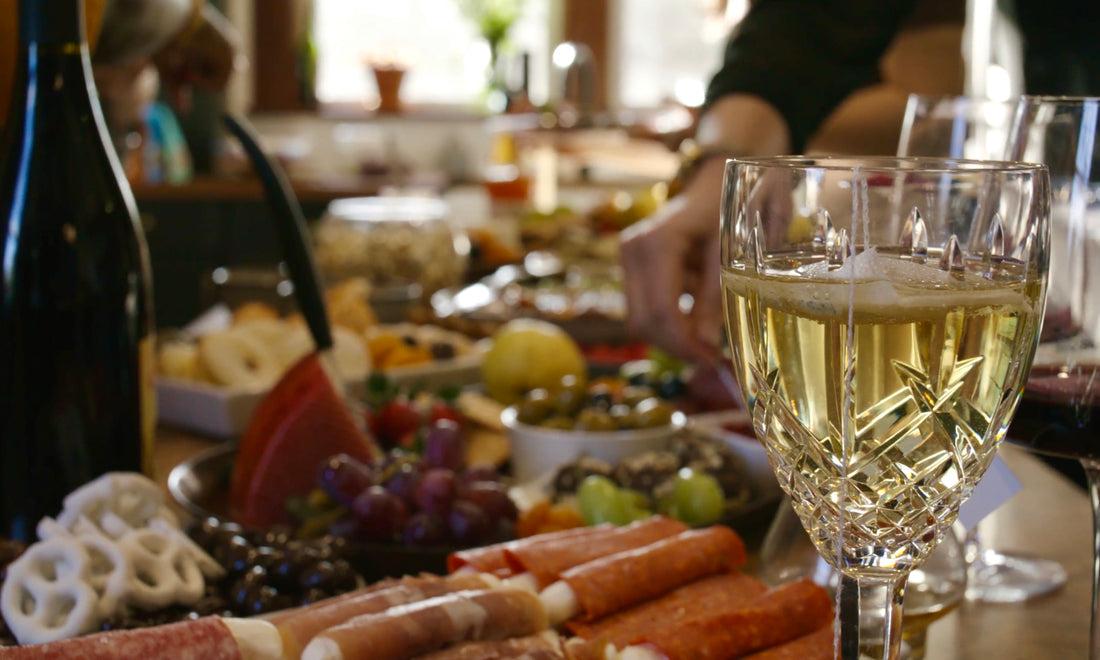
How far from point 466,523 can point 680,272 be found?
516 millimetres

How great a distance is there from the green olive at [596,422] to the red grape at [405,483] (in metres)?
0.25

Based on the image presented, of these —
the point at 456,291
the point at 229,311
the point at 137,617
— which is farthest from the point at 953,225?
the point at 456,291

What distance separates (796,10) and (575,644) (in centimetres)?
106

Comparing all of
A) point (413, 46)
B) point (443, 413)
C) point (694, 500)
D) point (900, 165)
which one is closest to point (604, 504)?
point (694, 500)

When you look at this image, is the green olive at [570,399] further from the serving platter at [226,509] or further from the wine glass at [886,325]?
the wine glass at [886,325]

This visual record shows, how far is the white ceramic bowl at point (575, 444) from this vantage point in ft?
3.64

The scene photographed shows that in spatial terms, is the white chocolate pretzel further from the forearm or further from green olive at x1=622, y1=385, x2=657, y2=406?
the forearm

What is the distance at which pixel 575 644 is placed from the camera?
0.61 meters

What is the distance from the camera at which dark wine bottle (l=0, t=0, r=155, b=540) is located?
2.72ft

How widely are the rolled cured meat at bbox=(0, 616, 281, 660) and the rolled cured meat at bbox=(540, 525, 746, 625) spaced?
177 millimetres

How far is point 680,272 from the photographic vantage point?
4.18 feet

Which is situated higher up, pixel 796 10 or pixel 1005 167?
pixel 796 10

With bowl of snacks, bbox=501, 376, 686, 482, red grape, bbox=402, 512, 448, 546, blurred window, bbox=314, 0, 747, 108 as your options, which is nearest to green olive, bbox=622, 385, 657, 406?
bowl of snacks, bbox=501, 376, 686, 482

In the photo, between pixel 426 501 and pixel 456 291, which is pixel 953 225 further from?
pixel 456 291
